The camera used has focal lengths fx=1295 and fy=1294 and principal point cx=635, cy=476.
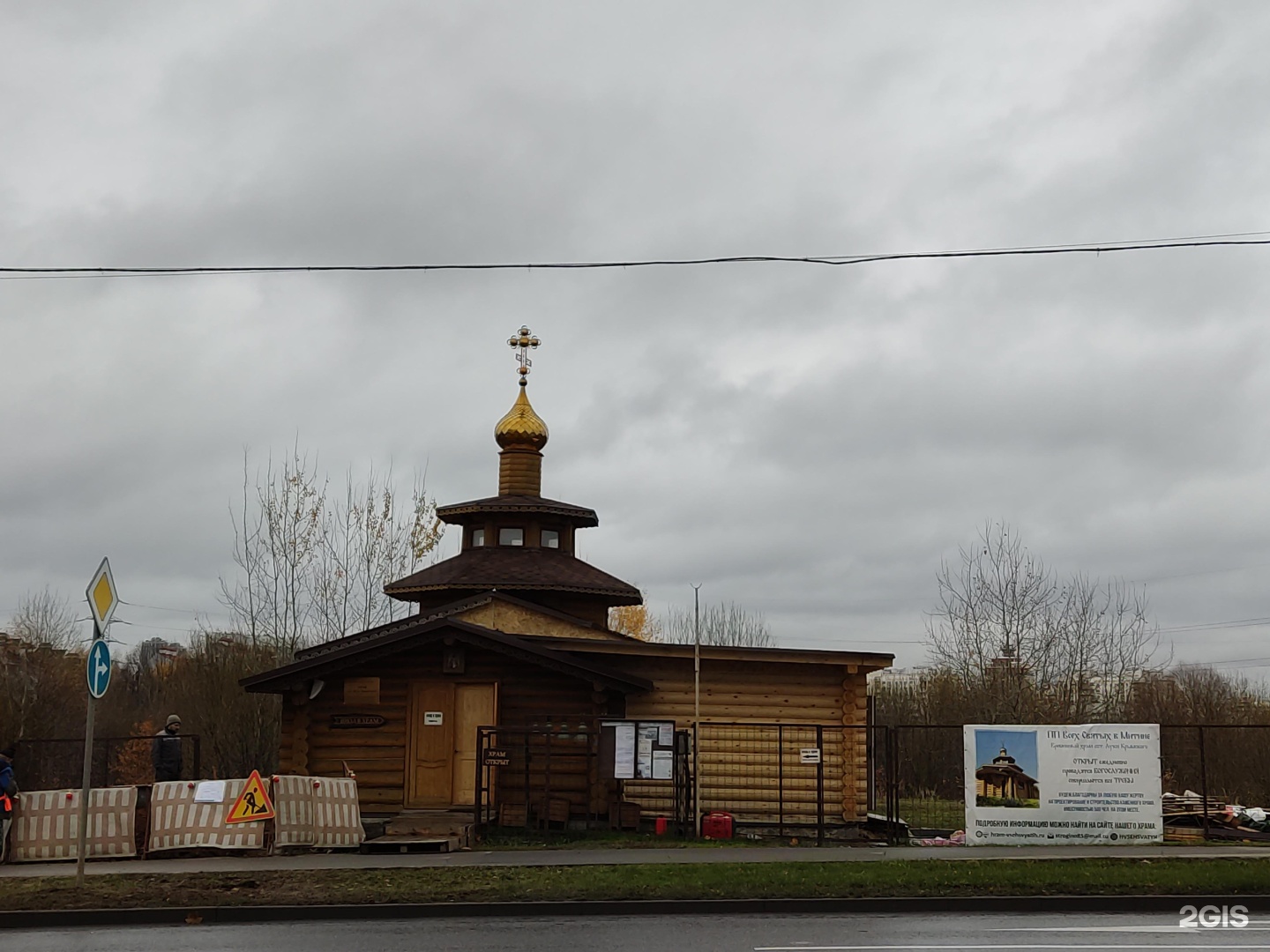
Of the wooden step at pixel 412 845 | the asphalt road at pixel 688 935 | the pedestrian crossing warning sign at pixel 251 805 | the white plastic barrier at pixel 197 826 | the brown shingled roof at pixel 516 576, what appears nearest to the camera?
the asphalt road at pixel 688 935

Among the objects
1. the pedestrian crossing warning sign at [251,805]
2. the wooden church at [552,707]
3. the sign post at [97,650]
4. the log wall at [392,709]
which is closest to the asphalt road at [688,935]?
the sign post at [97,650]

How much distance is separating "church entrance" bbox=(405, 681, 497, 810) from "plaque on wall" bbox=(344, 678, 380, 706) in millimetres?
621

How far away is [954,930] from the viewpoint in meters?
11.5

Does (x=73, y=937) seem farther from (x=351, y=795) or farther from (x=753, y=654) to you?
(x=753, y=654)

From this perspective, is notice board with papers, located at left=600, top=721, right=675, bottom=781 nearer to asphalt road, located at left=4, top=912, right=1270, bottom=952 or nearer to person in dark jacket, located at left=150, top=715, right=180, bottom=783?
person in dark jacket, located at left=150, top=715, right=180, bottom=783

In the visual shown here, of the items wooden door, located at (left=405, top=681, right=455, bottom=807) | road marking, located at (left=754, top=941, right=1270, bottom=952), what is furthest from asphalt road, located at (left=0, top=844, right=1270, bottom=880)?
road marking, located at (left=754, top=941, right=1270, bottom=952)

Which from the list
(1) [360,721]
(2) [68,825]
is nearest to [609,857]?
(1) [360,721]

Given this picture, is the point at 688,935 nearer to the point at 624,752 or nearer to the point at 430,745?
the point at 624,752

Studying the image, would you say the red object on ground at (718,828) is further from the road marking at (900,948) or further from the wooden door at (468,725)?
the road marking at (900,948)

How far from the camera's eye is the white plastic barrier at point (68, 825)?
57.4ft

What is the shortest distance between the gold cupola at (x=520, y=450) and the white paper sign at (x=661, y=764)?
13.2 m

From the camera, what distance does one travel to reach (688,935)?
11328 mm

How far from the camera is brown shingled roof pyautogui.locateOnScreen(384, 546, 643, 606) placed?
1102 inches
